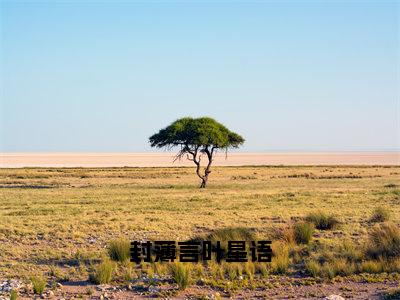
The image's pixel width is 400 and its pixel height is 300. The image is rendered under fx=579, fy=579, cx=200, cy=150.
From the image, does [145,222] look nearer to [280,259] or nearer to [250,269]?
[280,259]

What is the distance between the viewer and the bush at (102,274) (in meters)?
13.3

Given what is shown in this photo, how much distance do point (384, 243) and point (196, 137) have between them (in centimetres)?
3908

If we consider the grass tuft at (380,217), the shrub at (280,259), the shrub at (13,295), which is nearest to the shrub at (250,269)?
the shrub at (280,259)

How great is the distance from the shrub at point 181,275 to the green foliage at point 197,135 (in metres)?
40.3

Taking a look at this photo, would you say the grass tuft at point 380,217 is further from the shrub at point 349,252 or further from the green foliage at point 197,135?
the green foliage at point 197,135

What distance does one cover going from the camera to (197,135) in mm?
54500

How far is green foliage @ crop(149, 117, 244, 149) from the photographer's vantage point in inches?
2146

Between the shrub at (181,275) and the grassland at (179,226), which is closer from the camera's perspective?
the shrub at (181,275)

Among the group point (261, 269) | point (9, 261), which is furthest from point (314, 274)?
point (9, 261)

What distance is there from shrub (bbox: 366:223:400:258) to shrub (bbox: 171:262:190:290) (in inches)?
203

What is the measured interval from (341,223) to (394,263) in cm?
788

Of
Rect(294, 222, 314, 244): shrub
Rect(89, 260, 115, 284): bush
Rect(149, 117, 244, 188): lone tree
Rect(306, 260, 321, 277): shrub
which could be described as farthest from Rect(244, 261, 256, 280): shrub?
Rect(149, 117, 244, 188): lone tree

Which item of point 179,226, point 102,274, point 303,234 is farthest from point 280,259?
point 179,226

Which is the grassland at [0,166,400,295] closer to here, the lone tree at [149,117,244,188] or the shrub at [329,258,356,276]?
the shrub at [329,258,356,276]
